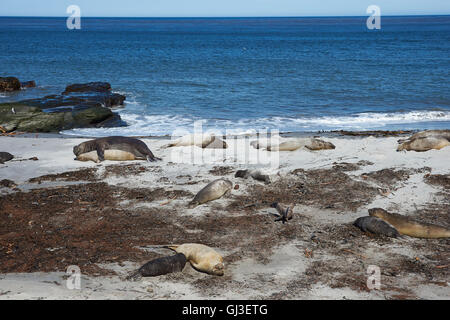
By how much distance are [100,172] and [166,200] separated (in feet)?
7.18

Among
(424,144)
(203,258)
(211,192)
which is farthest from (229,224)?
(424,144)

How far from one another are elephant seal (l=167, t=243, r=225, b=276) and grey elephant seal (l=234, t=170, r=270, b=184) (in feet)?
10.9

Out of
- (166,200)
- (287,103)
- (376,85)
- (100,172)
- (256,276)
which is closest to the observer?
(256,276)

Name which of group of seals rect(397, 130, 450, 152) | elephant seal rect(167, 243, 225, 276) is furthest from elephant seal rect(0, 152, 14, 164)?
group of seals rect(397, 130, 450, 152)

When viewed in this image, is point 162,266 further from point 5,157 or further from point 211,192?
point 5,157

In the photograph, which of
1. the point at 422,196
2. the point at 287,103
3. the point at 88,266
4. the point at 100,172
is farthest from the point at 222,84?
the point at 88,266

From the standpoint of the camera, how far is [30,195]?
346 inches

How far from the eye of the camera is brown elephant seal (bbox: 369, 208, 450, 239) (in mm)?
6922

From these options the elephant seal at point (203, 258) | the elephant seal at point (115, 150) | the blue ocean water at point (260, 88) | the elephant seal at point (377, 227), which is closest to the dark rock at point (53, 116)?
the blue ocean water at point (260, 88)

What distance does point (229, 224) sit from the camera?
24.7ft

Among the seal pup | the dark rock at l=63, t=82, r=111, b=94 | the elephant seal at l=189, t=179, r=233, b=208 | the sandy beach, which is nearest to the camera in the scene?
the sandy beach

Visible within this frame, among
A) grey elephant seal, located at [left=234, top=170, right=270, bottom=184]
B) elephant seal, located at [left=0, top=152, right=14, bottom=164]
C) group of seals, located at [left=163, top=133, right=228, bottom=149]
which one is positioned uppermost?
group of seals, located at [left=163, top=133, right=228, bottom=149]

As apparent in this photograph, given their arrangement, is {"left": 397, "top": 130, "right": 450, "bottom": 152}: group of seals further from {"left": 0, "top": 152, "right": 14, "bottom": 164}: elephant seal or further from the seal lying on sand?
{"left": 0, "top": 152, "right": 14, "bottom": 164}: elephant seal
